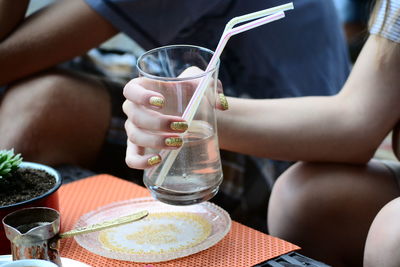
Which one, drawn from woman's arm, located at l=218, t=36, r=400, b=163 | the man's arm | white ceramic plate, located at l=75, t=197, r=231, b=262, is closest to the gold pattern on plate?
white ceramic plate, located at l=75, t=197, r=231, b=262

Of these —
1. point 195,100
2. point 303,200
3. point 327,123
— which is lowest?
point 303,200

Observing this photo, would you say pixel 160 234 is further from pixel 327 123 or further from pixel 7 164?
pixel 327 123

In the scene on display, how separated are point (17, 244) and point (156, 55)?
0.32 metres

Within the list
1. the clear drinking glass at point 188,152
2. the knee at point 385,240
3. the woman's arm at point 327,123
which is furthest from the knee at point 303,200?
the clear drinking glass at point 188,152

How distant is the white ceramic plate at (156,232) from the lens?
2.63 feet

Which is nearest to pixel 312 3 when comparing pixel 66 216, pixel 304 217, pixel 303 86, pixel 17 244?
pixel 303 86

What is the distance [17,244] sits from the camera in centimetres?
69

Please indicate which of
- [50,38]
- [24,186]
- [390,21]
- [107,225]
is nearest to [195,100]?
[107,225]

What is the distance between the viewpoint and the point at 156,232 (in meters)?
0.86

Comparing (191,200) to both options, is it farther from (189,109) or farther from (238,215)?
(238,215)

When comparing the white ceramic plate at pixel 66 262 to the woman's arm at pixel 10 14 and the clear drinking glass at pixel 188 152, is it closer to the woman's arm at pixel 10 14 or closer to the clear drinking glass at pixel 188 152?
the clear drinking glass at pixel 188 152

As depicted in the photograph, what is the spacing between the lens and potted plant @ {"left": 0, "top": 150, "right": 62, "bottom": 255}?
810mm

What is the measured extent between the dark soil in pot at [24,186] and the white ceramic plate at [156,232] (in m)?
0.08

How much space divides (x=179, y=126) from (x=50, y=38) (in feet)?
2.35
